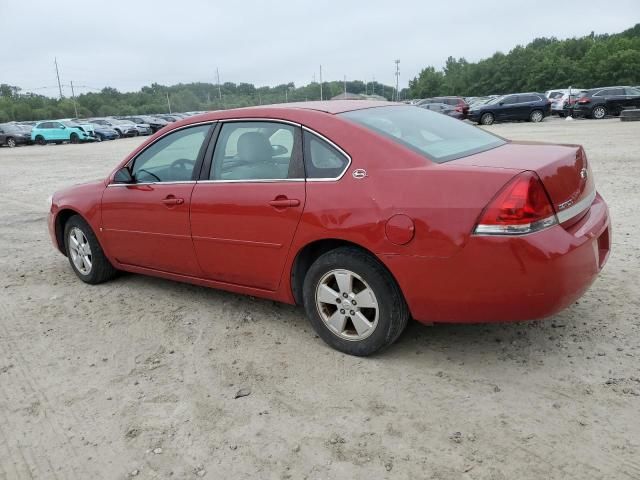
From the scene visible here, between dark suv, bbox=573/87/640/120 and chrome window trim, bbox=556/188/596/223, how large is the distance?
89.2ft

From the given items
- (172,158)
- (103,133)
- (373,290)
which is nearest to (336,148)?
(373,290)

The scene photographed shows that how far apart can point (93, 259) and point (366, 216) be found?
10.1 ft

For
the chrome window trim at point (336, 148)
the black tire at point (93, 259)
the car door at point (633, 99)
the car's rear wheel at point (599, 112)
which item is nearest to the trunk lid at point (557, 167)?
the chrome window trim at point (336, 148)

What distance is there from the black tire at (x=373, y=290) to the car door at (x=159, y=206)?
1207 millimetres

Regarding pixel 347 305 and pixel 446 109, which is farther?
pixel 446 109

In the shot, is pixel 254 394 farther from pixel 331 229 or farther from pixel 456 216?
pixel 456 216

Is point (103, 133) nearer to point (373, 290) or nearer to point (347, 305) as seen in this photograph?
point (347, 305)

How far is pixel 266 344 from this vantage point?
3852 mm

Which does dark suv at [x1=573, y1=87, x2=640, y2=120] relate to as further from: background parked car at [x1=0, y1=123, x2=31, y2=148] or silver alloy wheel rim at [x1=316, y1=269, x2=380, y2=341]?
background parked car at [x1=0, y1=123, x2=31, y2=148]

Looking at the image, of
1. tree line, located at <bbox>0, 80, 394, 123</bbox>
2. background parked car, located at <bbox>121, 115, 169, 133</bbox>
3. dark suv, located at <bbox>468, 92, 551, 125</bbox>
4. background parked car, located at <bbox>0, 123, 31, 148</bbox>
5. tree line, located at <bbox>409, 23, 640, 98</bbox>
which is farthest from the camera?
tree line, located at <bbox>0, 80, 394, 123</bbox>

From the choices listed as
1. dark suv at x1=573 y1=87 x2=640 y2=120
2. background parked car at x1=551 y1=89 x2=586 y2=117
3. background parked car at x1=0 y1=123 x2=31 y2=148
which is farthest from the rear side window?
background parked car at x1=0 y1=123 x2=31 y2=148

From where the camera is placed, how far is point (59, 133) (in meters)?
34.2

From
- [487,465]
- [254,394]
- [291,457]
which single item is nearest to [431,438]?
[487,465]

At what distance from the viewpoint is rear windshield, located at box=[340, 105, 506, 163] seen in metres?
3.43
